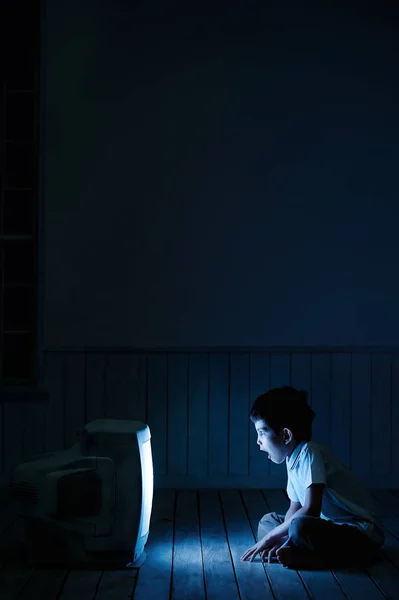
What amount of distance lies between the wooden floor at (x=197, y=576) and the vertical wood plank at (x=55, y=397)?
2.91 feet

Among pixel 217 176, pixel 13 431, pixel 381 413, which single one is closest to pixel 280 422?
pixel 381 413

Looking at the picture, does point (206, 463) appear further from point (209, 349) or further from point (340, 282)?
point (340, 282)

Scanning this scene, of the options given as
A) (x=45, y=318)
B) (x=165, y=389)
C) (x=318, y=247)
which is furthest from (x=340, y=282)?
(x=45, y=318)

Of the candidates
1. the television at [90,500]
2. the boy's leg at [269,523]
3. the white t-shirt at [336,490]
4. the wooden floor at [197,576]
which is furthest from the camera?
→ the boy's leg at [269,523]

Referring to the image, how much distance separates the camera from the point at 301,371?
4.20m

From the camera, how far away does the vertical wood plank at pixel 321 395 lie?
4.20 metres

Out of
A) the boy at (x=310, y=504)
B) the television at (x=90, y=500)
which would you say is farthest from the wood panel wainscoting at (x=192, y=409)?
the television at (x=90, y=500)

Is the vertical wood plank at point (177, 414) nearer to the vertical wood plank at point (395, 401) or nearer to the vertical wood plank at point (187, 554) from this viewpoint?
the vertical wood plank at point (187, 554)

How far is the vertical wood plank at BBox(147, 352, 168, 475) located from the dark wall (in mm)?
133

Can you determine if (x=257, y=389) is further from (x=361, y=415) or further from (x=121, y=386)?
(x=121, y=386)

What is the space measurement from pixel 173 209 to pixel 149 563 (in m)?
2.22

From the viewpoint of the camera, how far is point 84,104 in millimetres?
4215

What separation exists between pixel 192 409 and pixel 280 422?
1529mm

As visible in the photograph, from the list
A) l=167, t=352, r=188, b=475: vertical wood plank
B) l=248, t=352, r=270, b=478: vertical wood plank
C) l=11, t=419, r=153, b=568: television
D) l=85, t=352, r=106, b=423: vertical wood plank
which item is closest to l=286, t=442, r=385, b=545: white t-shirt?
l=11, t=419, r=153, b=568: television
